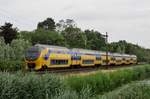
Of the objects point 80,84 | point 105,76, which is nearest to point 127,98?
point 80,84

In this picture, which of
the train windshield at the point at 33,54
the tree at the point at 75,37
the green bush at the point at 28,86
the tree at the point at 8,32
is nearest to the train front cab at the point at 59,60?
the train windshield at the point at 33,54

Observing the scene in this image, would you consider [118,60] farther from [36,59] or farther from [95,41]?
[95,41]

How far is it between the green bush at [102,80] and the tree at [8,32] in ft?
98.6

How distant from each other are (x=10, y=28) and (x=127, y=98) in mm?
56847

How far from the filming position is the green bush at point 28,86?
1576 centimetres

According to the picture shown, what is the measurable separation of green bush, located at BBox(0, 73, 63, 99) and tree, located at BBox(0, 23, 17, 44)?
55806 millimetres

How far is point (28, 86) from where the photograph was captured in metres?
17.4

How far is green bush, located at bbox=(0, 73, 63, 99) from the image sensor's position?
15.8 meters

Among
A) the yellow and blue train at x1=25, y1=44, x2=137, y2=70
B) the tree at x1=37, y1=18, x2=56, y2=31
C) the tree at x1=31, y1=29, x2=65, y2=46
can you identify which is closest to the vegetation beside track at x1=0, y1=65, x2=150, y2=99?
the yellow and blue train at x1=25, y1=44, x2=137, y2=70

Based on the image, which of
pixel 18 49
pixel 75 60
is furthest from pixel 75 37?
pixel 75 60

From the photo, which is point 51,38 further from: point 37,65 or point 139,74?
point 37,65

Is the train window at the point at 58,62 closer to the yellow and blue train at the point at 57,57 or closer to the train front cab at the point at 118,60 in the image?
the yellow and blue train at the point at 57,57

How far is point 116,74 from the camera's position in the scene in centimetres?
4250

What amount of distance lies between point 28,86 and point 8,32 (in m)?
59.5
